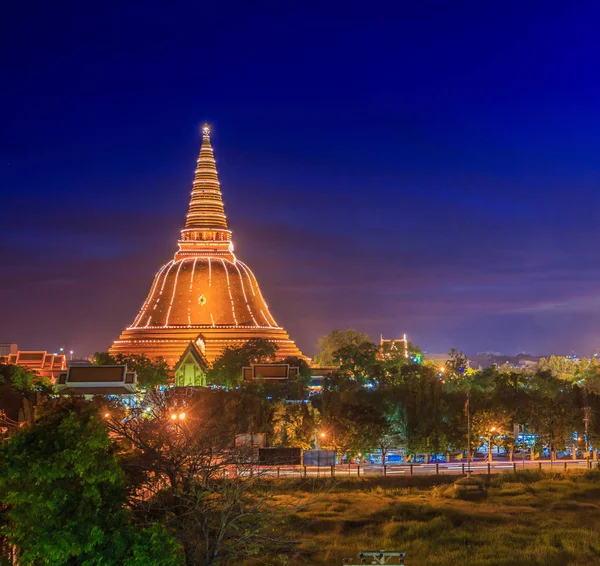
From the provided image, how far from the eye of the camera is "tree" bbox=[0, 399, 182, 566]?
1691 centimetres

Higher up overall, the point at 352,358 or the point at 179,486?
the point at 352,358

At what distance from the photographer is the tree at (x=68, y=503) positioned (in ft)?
55.5

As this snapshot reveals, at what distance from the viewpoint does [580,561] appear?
1012 inches

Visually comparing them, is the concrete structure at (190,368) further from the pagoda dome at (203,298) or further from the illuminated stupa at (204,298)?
the pagoda dome at (203,298)

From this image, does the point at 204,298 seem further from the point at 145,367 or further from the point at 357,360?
the point at 357,360

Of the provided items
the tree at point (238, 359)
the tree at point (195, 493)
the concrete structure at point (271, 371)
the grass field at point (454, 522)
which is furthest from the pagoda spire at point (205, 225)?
the tree at point (195, 493)

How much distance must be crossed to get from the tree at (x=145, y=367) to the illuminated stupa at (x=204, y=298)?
4293 millimetres

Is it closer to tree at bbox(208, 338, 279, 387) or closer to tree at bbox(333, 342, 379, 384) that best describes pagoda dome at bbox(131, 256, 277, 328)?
tree at bbox(208, 338, 279, 387)

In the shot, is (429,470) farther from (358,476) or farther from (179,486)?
(179,486)

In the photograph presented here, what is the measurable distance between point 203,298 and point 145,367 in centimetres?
1556

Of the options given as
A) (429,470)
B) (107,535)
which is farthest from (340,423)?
(107,535)

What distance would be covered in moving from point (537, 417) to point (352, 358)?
81.9ft

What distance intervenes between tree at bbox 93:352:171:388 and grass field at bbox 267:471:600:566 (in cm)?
3376

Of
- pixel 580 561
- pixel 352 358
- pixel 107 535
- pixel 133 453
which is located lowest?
pixel 580 561
